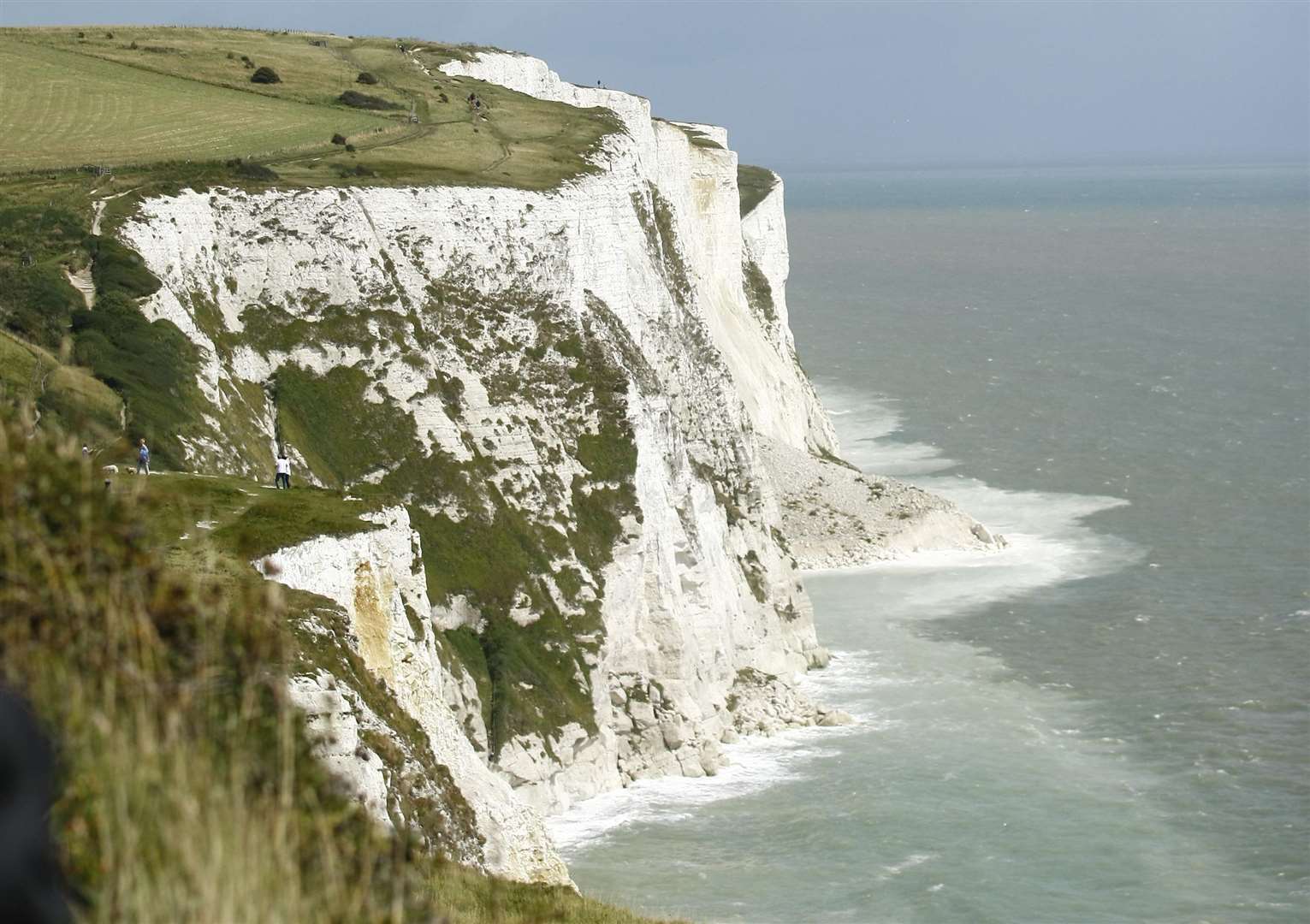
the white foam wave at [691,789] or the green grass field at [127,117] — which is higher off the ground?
the green grass field at [127,117]

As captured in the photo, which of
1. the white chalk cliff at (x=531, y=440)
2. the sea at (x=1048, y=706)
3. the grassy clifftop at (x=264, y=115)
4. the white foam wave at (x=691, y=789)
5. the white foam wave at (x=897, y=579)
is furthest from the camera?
the grassy clifftop at (x=264, y=115)

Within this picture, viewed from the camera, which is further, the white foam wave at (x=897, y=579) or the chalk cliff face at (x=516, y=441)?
the white foam wave at (x=897, y=579)

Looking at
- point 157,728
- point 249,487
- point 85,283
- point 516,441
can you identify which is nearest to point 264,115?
point 516,441

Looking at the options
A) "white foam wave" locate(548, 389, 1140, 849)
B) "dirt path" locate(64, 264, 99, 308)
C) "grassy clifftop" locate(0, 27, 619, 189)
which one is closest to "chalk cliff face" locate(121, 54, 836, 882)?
"white foam wave" locate(548, 389, 1140, 849)

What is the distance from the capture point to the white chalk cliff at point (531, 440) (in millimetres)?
43875

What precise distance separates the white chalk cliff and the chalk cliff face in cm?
7

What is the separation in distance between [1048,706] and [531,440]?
1750 centimetres

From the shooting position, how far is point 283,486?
33.5 metres

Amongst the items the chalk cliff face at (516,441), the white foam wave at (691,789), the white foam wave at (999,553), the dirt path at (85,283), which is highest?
the dirt path at (85,283)

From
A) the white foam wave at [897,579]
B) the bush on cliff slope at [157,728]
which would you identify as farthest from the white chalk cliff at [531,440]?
the bush on cliff slope at [157,728]

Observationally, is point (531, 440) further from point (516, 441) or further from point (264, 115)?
point (264, 115)

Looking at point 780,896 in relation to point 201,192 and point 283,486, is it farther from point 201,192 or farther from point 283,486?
point 201,192

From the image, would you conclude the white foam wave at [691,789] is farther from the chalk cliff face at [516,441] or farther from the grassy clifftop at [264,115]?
the grassy clifftop at [264,115]

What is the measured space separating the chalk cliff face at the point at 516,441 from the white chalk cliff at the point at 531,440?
75 mm
